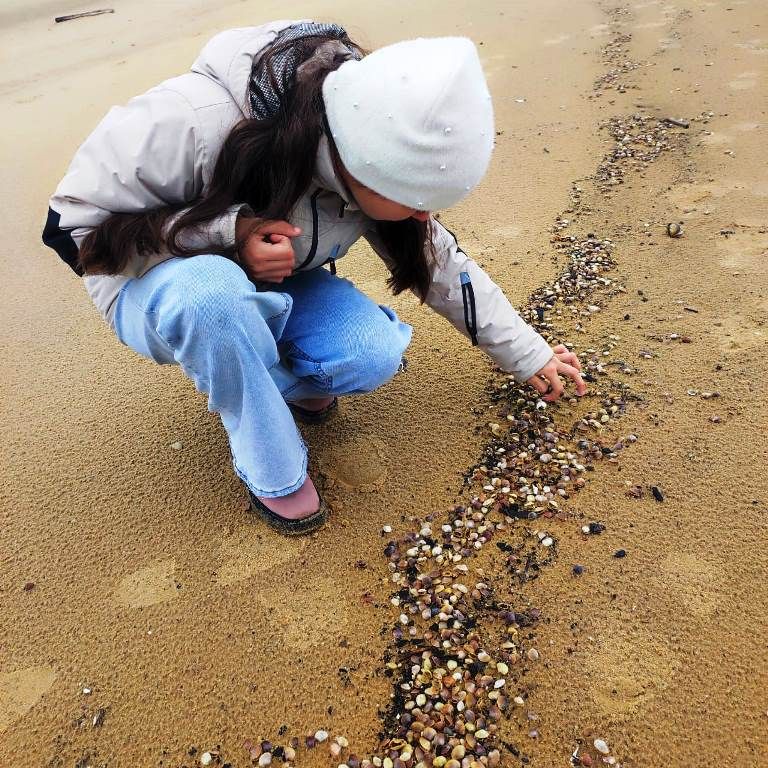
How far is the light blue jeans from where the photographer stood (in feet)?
5.14

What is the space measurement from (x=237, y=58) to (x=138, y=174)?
358mm

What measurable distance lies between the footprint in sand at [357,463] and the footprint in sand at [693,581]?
2.67 feet

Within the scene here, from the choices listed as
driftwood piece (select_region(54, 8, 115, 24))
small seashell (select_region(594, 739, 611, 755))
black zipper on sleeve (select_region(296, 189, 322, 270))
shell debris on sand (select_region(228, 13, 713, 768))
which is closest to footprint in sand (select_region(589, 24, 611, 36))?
shell debris on sand (select_region(228, 13, 713, 768))

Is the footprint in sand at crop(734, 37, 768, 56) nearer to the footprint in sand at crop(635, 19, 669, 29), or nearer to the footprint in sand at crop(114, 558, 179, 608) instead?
the footprint in sand at crop(635, 19, 669, 29)

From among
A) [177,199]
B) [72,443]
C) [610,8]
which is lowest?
[610,8]

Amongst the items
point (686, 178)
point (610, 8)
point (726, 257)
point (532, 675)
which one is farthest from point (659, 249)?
point (610, 8)

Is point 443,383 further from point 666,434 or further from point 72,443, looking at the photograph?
point 72,443

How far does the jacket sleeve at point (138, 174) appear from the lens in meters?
1.53

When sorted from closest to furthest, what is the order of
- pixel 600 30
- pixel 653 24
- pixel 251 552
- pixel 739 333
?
pixel 251 552 → pixel 739 333 → pixel 653 24 → pixel 600 30

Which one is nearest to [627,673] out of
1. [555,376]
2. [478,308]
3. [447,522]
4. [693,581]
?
[693,581]

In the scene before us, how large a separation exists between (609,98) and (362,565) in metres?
3.88

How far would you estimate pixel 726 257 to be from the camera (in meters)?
2.81

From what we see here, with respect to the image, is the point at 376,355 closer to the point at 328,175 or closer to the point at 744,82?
the point at 328,175

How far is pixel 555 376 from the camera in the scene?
2141 millimetres
